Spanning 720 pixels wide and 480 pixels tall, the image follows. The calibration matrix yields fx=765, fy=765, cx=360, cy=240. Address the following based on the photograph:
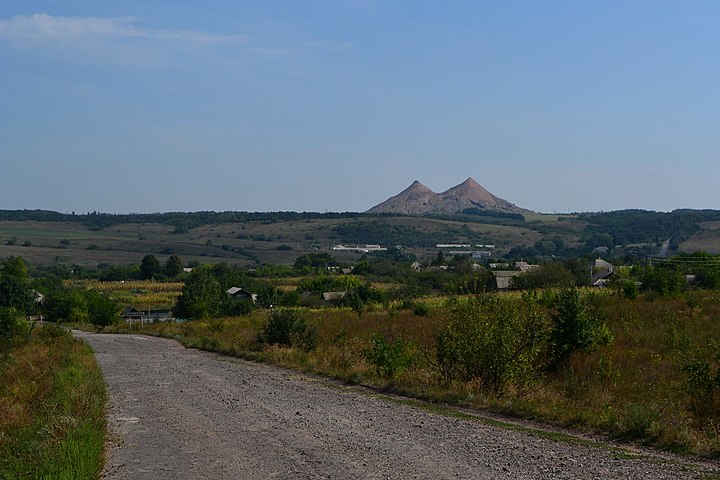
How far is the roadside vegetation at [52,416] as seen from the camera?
9.05 meters

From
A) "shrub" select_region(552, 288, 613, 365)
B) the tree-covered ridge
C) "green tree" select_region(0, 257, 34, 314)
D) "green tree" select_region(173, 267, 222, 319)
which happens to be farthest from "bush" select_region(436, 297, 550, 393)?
the tree-covered ridge

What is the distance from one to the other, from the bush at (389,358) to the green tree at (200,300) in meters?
40.9

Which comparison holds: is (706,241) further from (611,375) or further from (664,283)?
(611,375)

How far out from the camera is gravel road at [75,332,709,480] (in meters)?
8.76

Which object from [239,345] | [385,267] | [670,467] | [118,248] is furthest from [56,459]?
[118,248]

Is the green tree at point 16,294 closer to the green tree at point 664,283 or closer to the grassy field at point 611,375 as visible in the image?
the grassy field at point 611,375

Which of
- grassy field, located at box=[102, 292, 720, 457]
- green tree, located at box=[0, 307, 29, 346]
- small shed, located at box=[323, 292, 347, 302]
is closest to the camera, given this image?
grassy field, located at box=[102, 292, 720, 457]

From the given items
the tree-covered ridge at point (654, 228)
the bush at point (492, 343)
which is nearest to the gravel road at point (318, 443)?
the bush at point (492, 343)

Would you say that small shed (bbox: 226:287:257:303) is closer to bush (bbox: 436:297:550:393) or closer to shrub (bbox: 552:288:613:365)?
shrub (bbox: 552:288:613:365)

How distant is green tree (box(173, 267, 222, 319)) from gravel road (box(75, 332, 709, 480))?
43.7m

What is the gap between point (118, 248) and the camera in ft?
542

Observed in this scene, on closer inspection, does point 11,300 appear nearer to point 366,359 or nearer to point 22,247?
point 366,359

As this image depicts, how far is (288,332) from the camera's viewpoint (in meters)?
24.7

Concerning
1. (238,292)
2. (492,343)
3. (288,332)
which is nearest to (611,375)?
(492,343)
